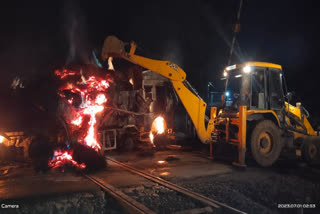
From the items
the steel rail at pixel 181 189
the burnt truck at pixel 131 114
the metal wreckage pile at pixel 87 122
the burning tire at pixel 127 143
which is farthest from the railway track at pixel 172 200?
the burning tire at pixel 127 143

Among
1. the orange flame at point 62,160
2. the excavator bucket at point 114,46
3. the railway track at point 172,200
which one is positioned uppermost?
the excavator bucket at point 114,46

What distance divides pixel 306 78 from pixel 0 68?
76.4 feet

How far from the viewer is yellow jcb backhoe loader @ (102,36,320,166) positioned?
309 inches

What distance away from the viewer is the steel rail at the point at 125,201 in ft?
14.6

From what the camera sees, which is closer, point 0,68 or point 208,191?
point 208,191

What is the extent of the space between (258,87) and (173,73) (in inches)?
→ 120

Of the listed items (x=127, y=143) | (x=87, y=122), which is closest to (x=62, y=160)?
(x=87, y=122)

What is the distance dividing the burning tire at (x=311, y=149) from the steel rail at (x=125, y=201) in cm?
674

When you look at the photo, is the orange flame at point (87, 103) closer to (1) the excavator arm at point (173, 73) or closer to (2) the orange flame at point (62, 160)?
(2) the orange flame at point (62, 160)

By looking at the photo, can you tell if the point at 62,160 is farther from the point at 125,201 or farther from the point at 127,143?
the point at 125,201

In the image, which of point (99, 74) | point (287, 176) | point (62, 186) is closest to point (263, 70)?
point (287, 176)

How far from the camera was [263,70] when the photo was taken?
834 centimetres

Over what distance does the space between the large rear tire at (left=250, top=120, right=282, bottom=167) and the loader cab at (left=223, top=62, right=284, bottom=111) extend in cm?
71

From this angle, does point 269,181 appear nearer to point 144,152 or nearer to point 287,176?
point 287,176
